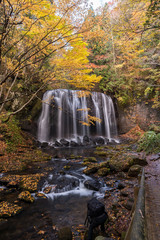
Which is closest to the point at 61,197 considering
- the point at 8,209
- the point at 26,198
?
the point at 26,198

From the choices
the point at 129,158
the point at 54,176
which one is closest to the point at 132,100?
the point at 129,158

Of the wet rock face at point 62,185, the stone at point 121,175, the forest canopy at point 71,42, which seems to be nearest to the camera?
the forest canopy at point 71,42

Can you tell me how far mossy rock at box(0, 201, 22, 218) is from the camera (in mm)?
3569

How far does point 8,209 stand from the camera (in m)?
3.76

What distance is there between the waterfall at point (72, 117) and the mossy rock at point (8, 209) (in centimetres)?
1082

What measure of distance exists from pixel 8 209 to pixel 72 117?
1098 centimetres

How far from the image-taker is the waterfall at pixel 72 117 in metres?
15.8

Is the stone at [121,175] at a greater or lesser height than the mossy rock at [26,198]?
greater

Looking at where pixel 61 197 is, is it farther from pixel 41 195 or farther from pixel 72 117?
pixel 72 117

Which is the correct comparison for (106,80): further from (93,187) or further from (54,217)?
(54,217)

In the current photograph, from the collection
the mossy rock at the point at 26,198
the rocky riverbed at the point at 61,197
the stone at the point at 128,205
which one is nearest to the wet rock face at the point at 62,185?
the rocky riverbed at the point at 61,197

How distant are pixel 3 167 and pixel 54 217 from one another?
4.76 metres

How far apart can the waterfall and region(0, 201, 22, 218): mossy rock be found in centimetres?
1082

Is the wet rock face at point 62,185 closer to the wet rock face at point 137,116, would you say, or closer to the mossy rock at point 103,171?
the mossy rock at point 103,171
